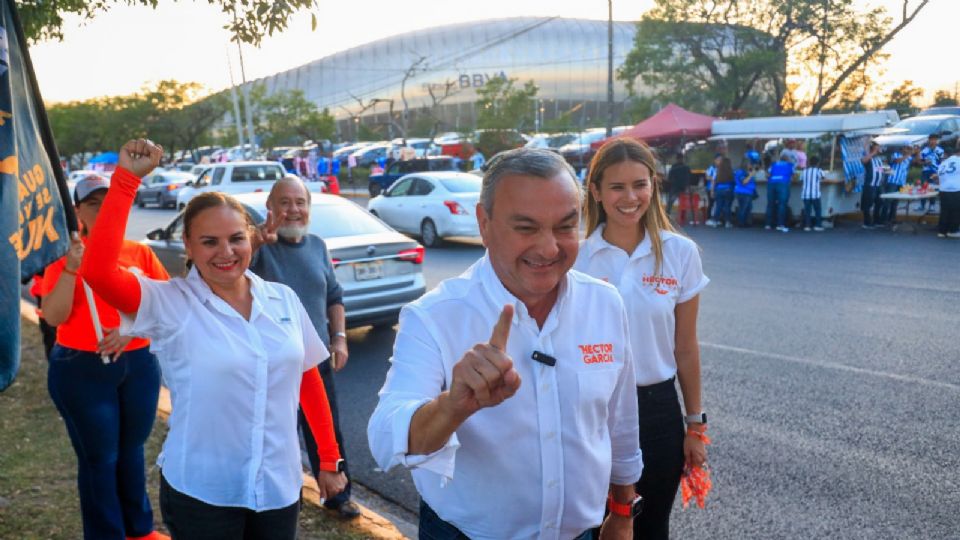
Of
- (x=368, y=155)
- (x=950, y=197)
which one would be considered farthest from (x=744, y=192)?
(x=368, y=155)

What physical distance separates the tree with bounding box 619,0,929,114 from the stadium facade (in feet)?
197

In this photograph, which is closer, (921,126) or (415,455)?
(415,455)

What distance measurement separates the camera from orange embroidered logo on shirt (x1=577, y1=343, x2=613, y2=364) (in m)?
1.98

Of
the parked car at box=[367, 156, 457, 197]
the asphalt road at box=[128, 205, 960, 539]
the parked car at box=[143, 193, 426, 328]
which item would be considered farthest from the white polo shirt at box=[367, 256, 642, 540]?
the parked car at box=[367, 156, 457, 197]

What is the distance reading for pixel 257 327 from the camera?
2.72 m

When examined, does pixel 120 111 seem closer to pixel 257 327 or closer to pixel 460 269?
pixel 460 269

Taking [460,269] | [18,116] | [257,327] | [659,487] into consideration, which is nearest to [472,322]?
[257,327]

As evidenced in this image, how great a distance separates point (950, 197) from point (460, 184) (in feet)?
29.8

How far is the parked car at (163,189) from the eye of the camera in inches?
1237

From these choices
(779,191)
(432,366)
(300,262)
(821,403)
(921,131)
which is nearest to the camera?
(432,366)

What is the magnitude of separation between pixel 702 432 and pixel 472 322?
56.3 inches

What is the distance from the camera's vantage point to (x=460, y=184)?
1612 cm

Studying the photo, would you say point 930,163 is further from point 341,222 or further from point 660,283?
point 660,283

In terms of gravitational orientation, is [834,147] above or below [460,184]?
above
